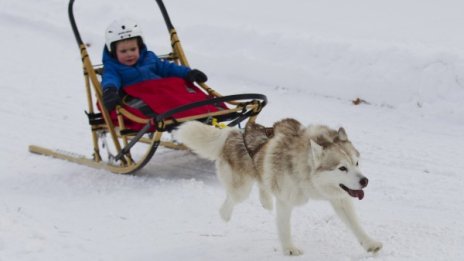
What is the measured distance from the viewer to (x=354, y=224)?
13.6ft

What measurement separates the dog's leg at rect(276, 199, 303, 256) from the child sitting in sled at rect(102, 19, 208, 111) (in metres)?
2.35

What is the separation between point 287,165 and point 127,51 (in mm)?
2694

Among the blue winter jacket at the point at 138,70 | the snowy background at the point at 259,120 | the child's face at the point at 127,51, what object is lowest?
the snowy background at the point at 259,120

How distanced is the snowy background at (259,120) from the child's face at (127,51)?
958 mm

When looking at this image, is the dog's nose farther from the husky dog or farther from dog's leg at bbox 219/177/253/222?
dog's leg at bbox 219/177/253/222

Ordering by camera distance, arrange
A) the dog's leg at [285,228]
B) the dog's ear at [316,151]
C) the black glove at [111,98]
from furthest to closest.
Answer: the black glove at [111,98] < the dog's leg at [285,228] < the dog's ear at [316,151]

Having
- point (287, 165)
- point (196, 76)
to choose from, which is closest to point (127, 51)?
point (196, 76)

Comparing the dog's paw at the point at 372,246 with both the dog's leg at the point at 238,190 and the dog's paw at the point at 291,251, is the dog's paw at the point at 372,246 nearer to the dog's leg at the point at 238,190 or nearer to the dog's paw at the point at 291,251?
the dog's paw at the point at 291,251

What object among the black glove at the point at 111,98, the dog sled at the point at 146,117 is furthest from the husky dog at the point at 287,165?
the black glove at the point at 111,98

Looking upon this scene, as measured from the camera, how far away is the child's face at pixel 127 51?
6289 millimetres

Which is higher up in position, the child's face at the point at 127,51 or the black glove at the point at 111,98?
the child's face at the point at 127,51

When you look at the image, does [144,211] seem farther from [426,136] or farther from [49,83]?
[49,83]

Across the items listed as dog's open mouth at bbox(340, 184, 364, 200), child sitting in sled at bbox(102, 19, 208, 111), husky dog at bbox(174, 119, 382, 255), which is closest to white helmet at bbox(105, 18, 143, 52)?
Result: child sitting in sled at bbox(102, 19, 208, 111)

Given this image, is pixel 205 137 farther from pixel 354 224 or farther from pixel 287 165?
pixel 354 224
